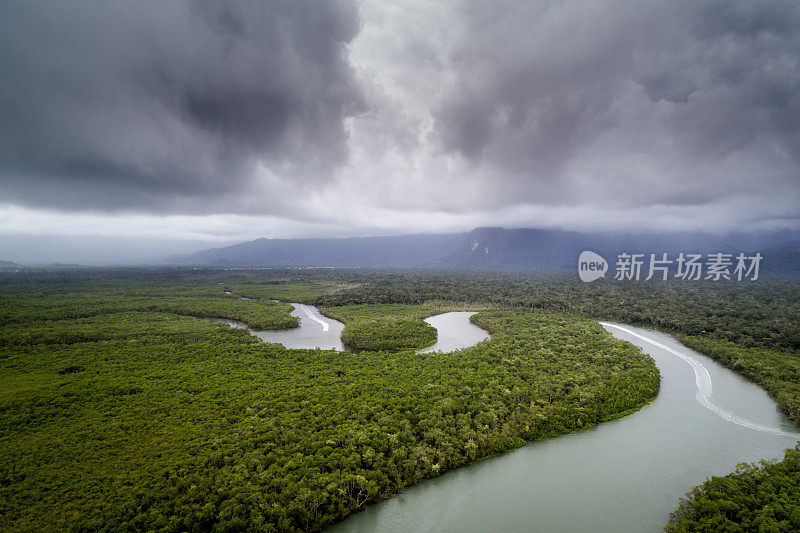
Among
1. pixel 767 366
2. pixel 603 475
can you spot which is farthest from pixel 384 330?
pixel 767 366

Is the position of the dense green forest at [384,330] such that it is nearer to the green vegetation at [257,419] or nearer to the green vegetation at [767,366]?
the green vegetation at [257,419]

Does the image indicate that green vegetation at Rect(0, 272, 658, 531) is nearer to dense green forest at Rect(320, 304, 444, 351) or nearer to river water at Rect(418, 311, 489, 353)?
river water at Rect(418, 311, 489, 353)

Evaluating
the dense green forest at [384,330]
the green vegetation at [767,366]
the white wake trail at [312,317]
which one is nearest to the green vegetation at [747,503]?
the green vegetation at [767,366]

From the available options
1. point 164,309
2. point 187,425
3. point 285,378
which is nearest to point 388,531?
point 187,425

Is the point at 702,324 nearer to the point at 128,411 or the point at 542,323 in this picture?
the point at 542,323

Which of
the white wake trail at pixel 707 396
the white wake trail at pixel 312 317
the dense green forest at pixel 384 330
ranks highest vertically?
the dense green forest at pixel 384 330

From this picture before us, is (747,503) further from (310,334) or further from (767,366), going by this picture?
(310,334)
